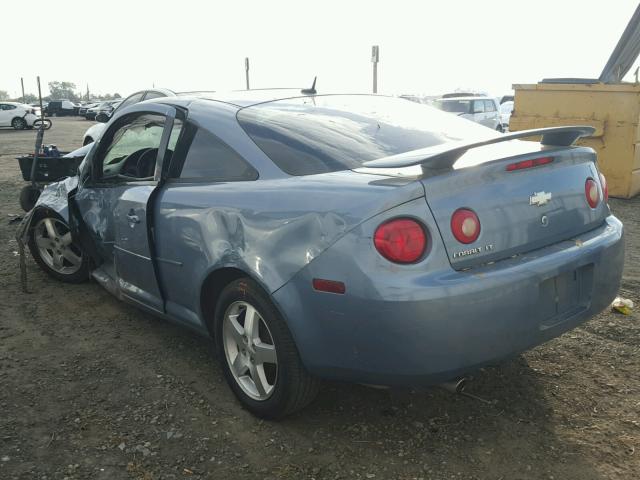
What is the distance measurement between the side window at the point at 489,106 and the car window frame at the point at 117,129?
52.6 ft

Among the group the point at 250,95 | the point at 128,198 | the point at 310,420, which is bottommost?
the point at 310,420

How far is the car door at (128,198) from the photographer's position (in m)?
3.55

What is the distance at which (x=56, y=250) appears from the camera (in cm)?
509

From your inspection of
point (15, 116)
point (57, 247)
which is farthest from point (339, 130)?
point (15, 116)

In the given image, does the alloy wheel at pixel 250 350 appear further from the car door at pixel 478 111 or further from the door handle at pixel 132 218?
the car door at pixel 478 111

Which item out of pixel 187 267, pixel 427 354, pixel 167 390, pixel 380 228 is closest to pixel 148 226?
pixel 187 267

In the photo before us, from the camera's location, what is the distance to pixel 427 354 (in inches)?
92.6

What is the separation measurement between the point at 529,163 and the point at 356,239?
88cm

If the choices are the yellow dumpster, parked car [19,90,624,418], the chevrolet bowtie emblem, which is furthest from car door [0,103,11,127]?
the chevrolet bowtie emblem

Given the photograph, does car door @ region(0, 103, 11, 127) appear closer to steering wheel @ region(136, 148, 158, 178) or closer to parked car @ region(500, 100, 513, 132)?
parked car @ region(500, 100, 513, 132)

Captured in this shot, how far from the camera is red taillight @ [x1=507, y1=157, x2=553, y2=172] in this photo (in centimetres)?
262

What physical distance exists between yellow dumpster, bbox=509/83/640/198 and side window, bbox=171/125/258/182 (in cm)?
712

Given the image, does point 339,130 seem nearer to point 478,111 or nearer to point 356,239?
point 356,239

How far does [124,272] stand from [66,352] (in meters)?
0.60
